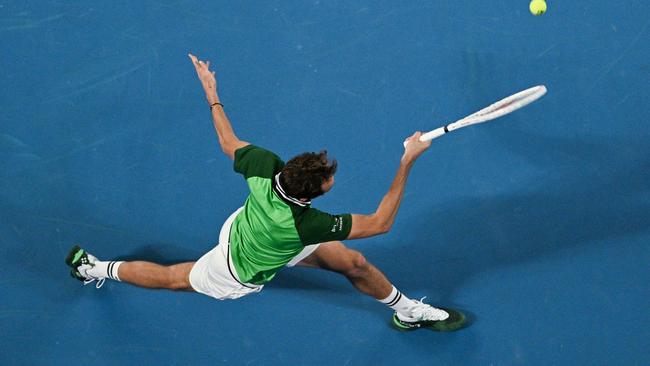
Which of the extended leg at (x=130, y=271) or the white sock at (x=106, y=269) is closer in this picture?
the extended leg at (x=130, y=271)

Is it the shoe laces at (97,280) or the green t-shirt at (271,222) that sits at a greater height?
the shoe laces at (97,280)

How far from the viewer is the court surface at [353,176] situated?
619cm

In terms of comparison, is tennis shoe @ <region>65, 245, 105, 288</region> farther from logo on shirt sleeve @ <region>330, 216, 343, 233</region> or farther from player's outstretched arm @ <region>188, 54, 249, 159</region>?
logo on shirt sleeve @ <region>330, 216, 343, 233</region>

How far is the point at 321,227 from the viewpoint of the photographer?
4.88 meters

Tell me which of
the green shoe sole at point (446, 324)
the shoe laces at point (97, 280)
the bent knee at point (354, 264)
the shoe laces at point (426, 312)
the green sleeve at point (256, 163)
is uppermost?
the green sleeve at point (256, 163)

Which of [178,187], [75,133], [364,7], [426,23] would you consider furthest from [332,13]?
[75,133]

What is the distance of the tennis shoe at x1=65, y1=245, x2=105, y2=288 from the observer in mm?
6282

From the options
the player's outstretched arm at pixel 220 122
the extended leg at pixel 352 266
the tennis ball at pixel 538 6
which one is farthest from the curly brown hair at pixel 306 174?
the tennis ball at pixel 538 6

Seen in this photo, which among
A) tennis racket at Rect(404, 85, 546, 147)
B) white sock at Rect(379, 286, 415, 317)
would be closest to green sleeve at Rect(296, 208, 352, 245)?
tennis racket at Rect(404, 85, 546, 147)

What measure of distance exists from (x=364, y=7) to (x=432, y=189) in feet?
5.03

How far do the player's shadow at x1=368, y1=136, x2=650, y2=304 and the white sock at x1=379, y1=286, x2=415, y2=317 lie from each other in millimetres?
321

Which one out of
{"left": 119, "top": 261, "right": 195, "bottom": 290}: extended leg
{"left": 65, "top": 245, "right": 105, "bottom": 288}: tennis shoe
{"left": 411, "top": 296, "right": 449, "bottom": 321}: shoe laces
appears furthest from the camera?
{"left": 65, "top": 245, "right": 105, "bottom": 288}: tennis shoe

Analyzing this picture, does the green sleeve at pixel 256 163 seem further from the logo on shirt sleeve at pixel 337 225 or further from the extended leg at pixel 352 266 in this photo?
the extended leg at pixel 352 266

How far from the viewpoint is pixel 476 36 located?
255 inches
